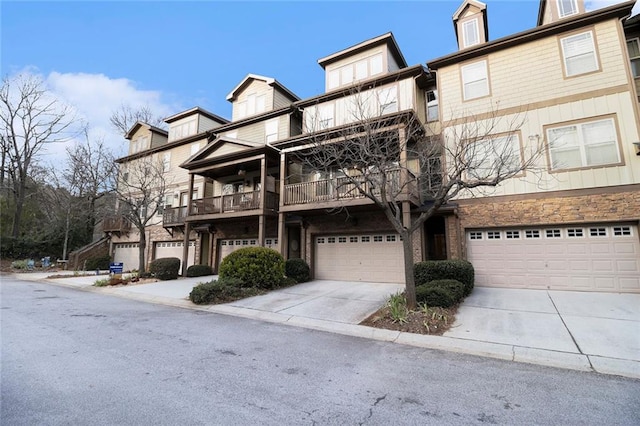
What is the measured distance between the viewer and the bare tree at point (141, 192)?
16.2 m

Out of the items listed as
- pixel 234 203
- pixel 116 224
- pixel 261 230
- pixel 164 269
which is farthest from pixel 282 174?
pixel 116 224

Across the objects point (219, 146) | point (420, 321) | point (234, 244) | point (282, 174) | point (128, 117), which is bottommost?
point (420, 321)

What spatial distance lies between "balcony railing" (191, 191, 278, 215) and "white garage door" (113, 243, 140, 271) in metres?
8.46

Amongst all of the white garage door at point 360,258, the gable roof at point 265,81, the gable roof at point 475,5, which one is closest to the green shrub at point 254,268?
the white garage door at point 360,258

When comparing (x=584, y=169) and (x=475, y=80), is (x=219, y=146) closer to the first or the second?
(x=475, y=80)

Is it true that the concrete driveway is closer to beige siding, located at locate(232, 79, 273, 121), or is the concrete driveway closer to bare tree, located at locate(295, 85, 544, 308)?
bare tree, located at locate(295, 85, 544, 308)

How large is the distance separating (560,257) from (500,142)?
14.5 feet

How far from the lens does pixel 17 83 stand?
2614 centimetres

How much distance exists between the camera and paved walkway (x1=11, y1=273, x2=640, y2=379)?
16.6ft

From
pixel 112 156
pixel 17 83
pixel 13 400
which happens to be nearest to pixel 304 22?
pixel 13 400

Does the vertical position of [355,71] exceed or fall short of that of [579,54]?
it exceeds it

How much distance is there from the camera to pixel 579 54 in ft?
36.1

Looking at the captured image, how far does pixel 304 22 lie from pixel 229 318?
12745mm

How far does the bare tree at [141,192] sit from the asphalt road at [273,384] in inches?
410
